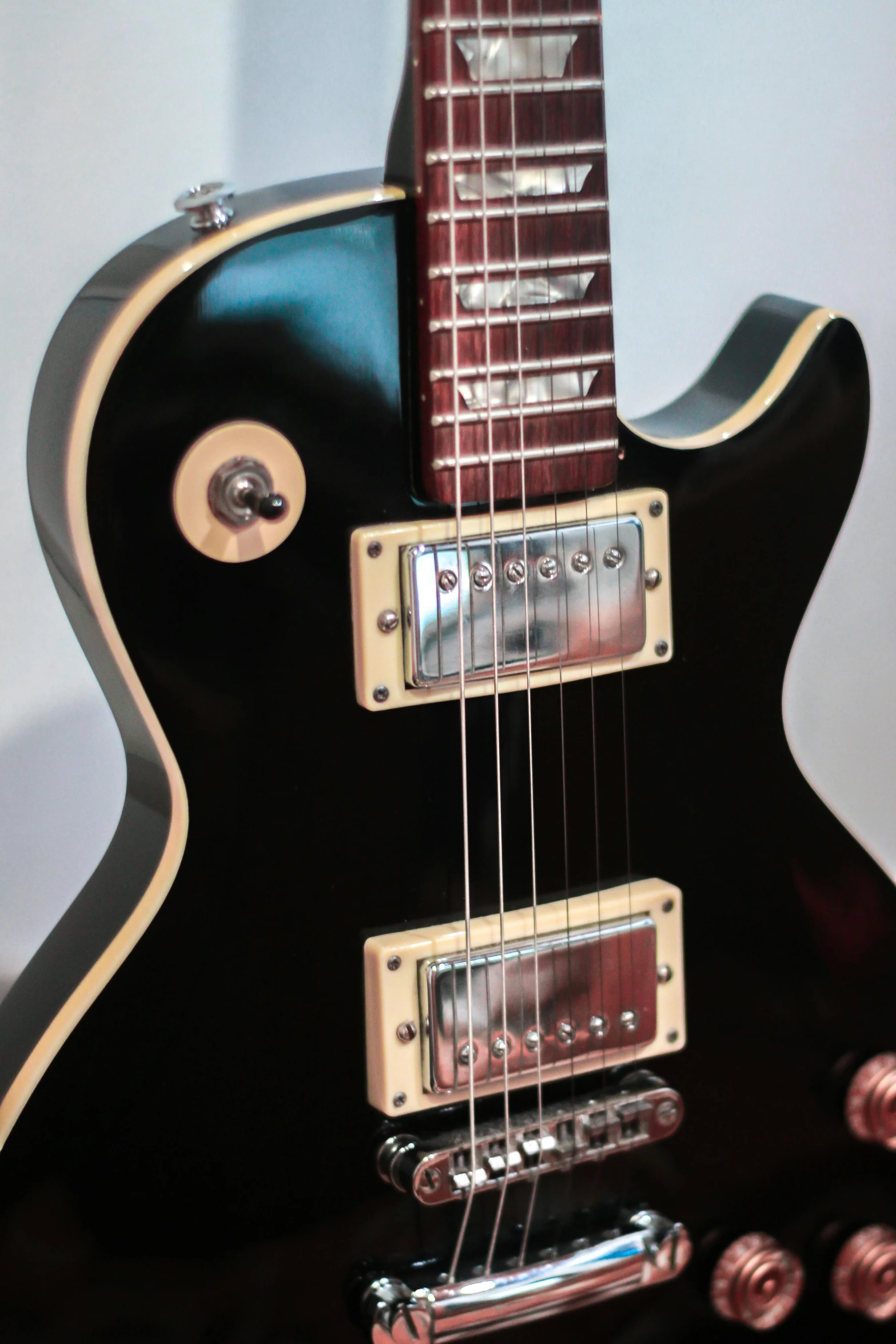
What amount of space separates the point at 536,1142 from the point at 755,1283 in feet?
0.54

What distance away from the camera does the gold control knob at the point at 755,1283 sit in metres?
0.80

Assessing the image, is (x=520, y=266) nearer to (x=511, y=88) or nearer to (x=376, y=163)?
(x=511, y=88)

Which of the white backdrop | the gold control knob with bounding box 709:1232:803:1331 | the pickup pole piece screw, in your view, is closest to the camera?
A: the pickup pole piece screw

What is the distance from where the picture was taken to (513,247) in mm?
696

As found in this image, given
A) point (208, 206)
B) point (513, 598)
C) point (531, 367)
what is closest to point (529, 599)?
point (513, 598)

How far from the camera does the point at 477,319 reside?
0.69 meters

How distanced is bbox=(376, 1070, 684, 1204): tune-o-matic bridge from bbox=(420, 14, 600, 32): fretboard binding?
519mm

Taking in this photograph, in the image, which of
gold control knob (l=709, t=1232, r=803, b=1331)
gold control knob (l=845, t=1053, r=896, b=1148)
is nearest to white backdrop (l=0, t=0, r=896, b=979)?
gold control knob (l=845, t=1053, r=896, b=1148)

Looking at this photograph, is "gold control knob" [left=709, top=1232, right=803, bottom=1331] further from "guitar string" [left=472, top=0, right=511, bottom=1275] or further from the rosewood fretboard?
the rosewood fretboard

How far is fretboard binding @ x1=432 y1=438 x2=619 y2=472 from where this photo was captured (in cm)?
69

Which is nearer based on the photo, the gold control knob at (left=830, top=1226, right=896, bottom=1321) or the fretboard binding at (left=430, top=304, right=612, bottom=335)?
the fretboard binding at (left=430, top=304, right=612, bottom=335)

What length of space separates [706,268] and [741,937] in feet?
1.93

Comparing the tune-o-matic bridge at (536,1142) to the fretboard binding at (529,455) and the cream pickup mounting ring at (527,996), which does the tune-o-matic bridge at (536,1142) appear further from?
the fretboard binding at (529,455)

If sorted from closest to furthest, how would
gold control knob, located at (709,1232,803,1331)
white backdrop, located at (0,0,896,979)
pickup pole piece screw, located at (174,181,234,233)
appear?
pickup pole piece screw, located at (174,181,234,233), gold control knob, located at (709,1232,803,1331), white backdrop, located at (0,0,896,979)
